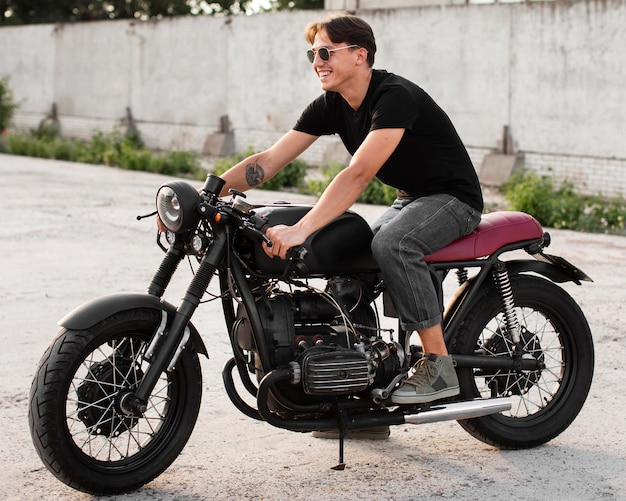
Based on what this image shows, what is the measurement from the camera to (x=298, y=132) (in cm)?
500

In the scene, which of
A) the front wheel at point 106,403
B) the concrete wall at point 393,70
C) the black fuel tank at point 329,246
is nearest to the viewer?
the front wheel at point 106,403

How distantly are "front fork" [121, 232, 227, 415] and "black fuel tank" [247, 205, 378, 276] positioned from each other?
0.18 meters

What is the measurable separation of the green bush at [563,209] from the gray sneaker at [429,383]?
8.38 metres

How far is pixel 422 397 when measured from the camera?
4.59 meters

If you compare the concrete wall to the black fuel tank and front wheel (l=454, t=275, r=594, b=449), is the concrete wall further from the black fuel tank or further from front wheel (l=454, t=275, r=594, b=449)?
the black fuel tank

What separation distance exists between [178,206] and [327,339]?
83 cm

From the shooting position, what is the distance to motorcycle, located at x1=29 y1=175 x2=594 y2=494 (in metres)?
4.23

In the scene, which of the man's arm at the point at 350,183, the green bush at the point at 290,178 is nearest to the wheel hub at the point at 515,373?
the man's arm at the point at 350,183

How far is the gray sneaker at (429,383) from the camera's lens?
458cm

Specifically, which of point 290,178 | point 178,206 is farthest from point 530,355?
point 290,178

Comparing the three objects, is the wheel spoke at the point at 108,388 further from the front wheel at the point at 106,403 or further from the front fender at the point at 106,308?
the front fender at the point at 106,308

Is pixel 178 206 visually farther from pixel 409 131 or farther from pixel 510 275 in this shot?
pixel 510 275

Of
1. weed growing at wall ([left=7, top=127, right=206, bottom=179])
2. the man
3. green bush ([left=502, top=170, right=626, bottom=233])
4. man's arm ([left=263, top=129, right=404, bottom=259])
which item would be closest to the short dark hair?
the man

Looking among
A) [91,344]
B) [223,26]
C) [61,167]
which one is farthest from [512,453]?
[223,26]
